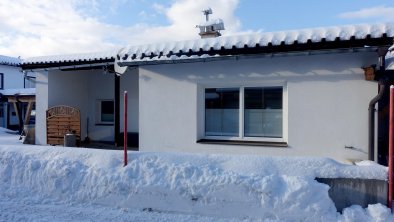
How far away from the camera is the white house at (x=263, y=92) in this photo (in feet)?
21.2

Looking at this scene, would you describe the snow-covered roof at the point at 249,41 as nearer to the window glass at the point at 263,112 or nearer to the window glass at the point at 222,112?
the window glass at the point at 222,112

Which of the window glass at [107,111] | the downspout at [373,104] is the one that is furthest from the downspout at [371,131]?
the window glass at [107,111]

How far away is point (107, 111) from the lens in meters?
12.8

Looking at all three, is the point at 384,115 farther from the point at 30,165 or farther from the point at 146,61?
the point at 30,165

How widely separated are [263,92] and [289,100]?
70 cm

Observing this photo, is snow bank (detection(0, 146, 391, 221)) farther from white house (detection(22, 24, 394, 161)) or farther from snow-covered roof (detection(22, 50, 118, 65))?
snow-covered roof (detection(22, 50, 118, 65))

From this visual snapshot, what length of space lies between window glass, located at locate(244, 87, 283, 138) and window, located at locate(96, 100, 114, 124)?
6868mm

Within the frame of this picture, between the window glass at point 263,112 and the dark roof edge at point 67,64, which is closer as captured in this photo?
the window glass at point 263,112

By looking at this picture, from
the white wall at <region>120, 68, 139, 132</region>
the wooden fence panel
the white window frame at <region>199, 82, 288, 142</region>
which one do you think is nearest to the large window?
the white window frame at <region>199, 82, 288, 142</region>

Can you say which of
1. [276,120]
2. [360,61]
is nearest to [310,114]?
[276,120]

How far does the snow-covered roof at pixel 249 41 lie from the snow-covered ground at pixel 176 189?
7.71 feet

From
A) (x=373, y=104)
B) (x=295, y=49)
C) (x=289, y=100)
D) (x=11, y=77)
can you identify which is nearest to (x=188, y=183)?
(x=289, y=100)

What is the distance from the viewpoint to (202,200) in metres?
5.12

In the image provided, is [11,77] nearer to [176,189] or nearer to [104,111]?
[104,111]
